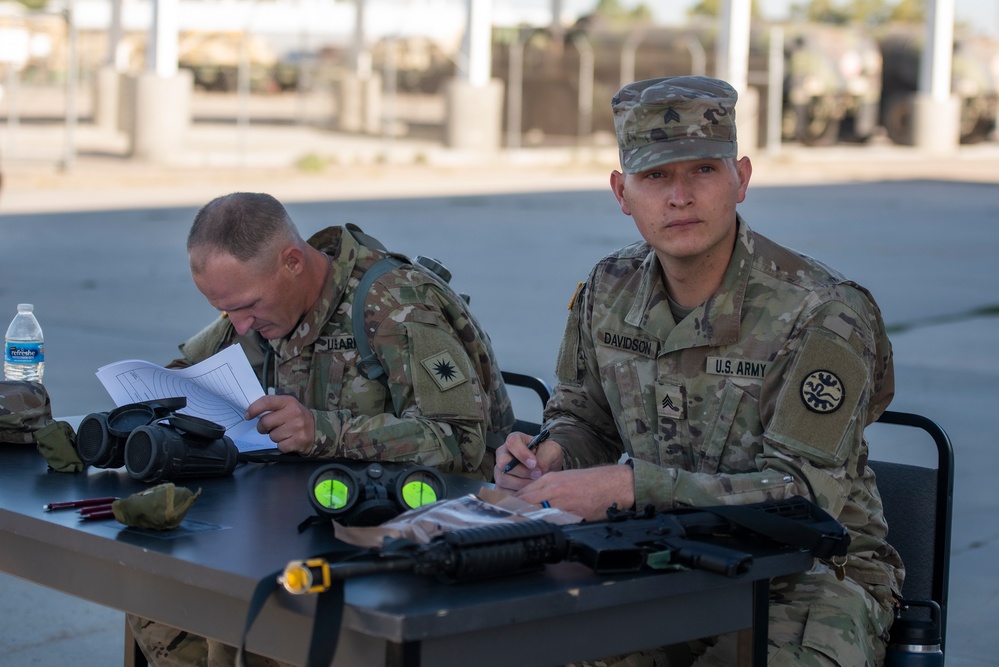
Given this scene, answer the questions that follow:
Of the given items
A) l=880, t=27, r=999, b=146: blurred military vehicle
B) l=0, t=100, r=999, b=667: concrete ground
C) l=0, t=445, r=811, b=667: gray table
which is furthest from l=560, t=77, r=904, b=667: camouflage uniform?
l=880, t=27, r=999, b=146: blurred military vehicle

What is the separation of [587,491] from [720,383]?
0.53m

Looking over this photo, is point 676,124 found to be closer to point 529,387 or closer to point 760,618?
point 760,618

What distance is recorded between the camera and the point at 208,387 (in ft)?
10.8

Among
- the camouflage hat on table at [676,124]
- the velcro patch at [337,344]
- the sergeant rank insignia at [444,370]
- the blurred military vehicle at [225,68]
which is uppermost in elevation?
the blurred military vehicle at [225,68]

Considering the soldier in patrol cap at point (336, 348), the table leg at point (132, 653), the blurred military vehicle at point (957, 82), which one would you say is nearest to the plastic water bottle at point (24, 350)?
the soldier in patrol cap at point (336, 348)

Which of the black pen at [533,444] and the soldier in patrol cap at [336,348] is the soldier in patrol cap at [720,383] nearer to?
the black pen at [533,444]

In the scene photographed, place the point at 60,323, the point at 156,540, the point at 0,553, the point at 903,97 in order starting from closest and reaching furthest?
the point at 156,540 → the point at 0,553 → the point at 60,323 → the point at 903,97

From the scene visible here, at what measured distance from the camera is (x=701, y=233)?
286 cm

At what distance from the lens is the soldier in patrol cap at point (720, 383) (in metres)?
2.61

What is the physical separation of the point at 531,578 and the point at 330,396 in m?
1.43

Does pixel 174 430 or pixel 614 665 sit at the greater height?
pixel 174 430

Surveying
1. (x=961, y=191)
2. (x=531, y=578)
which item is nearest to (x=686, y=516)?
(x=531, y=578)

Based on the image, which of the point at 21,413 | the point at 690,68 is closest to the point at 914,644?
the point at 21,413

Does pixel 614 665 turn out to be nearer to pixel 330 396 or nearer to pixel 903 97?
pixel 330 396
